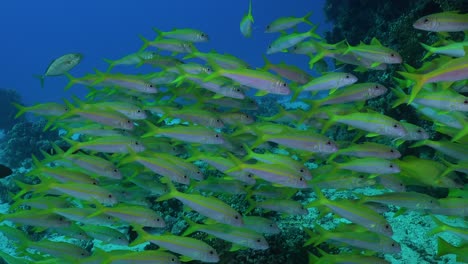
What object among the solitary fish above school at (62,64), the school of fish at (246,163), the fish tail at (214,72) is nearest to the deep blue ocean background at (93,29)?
the solitary fish above school at (62,64)

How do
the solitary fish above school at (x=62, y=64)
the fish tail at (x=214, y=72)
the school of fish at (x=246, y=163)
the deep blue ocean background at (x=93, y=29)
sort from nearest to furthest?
the school of fish at (x=246, y=163), the fish tail at (x=214, y=72), the solitary fish above school at (x=62, y=64), the deep blue ocean background at (x=93, y=29)

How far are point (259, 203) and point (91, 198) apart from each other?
196 centimetres

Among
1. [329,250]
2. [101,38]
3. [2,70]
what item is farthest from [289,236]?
[101,38]

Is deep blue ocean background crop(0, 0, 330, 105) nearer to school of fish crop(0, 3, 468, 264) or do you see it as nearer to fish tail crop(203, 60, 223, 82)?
school of fish crop(0, 3, 468, 264)

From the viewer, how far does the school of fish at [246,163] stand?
12.6ft

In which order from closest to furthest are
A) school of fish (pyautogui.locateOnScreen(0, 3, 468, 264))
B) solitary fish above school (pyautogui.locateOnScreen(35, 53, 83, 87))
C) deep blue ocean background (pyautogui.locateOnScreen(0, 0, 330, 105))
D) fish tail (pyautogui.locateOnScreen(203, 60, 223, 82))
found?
school of fish (pyautogui.locateOnScreen(0, 3, 468, 264)) → fish tail (pyautogui.locateOnScreen(203, 60, 223, 82)) → solitary fish above school (pyautogui.locateOnScreen(35, 53, 83, 87)) → deep blue ocean background (pyautogui.locateOnScreen(0, 0, 330, 105))

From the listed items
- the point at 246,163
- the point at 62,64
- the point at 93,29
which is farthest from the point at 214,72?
the point at 93,29

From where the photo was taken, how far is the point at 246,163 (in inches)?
172

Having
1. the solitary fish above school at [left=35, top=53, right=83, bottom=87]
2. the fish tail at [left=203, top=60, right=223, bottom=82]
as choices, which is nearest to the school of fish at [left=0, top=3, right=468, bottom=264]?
the fish tail at [left=203, top=60, right=223, bottom=82]

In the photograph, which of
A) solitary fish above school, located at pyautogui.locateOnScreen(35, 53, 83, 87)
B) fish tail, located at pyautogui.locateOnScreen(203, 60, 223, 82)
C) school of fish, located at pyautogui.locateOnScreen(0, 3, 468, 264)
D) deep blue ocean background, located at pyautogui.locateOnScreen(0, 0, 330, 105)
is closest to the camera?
school of fish, located at pyautogui.locateOnScreen(0, 3, 468, 264)

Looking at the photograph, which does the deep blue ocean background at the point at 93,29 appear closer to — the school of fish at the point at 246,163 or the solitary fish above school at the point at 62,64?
the solitary fish above school at the point at 62,64

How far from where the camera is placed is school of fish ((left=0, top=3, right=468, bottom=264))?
3852 millimetres

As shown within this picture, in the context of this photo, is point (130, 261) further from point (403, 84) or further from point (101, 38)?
point (101, 38)

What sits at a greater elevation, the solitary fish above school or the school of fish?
the solitary fish above school
